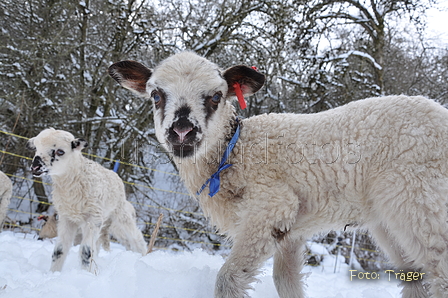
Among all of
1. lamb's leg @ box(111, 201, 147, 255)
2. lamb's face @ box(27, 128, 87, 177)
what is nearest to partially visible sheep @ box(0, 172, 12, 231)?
lamb's face @ box(27, 128, 87, 177)

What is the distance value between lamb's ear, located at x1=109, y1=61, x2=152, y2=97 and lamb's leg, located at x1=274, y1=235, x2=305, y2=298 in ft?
5.73

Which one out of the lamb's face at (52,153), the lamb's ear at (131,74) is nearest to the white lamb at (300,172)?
the lamb's ear at (131,74)

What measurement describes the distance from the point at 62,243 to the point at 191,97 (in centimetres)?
302

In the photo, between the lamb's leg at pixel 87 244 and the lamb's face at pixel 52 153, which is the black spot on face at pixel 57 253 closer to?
the lamb's leg at pixel 87 244

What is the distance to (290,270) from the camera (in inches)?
99.8

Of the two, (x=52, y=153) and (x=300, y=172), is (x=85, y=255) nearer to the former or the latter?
(x=52, y=153)

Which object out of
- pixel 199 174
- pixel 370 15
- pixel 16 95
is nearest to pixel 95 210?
pixel 199 174

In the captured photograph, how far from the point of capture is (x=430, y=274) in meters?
1.85

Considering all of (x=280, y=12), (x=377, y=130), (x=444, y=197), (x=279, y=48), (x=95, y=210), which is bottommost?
(x=95, y=210)

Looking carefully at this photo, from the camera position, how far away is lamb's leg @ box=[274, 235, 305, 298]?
2473mm

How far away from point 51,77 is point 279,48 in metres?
5.98

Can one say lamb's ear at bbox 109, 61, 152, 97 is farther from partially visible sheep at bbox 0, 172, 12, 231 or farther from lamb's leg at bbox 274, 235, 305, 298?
partially visible sheep at bbox 0, 172, 12, 231

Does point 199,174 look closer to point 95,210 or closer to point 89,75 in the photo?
point 95,210

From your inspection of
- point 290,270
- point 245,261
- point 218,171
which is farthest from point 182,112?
point 290,270
